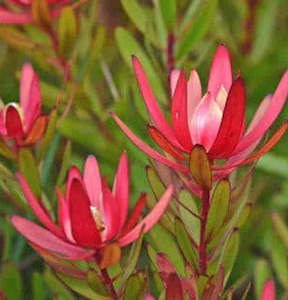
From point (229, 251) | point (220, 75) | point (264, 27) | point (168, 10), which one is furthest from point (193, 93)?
point (264, 27)

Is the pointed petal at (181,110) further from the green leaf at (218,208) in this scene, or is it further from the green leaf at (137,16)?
the green leaf at (137,16)

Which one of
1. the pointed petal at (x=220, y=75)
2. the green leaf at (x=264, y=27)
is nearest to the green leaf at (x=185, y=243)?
the pointed petal at (x=220, y=75)

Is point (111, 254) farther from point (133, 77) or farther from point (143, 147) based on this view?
point (133, 77)

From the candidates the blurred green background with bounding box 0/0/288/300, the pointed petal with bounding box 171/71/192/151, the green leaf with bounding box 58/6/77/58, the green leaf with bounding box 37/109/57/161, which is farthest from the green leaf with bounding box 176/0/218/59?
the pointed petal with bounding box 171/71/192/151

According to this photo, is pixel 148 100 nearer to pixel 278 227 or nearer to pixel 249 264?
pixel 278 227

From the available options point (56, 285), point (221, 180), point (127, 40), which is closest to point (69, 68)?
point (127, 40)

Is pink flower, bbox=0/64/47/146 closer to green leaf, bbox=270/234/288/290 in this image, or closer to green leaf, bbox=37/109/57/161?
green leaf, bbox=37/109/57/161

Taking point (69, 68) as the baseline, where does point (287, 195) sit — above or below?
below
